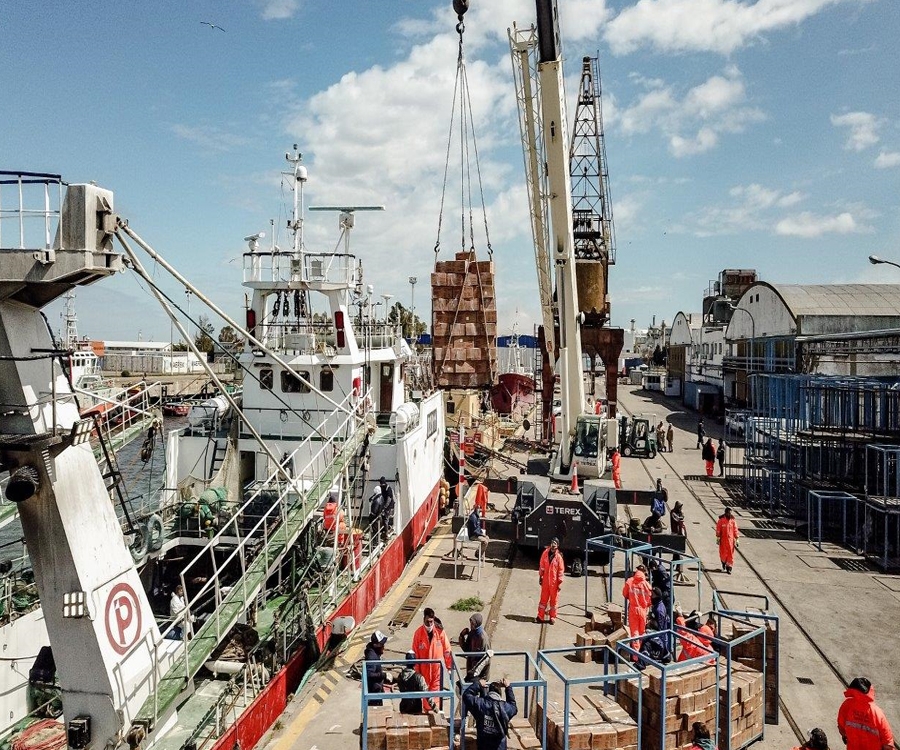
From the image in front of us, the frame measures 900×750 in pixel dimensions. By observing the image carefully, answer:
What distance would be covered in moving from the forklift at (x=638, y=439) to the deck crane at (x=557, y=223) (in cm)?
1100

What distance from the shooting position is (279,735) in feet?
26.5

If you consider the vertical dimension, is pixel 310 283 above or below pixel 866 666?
above

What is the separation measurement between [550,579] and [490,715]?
513 cm

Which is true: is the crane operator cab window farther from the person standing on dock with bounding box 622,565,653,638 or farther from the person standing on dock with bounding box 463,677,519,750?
the person standing on dock with bounding box 463,677,519,750

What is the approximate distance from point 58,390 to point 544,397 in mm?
24883

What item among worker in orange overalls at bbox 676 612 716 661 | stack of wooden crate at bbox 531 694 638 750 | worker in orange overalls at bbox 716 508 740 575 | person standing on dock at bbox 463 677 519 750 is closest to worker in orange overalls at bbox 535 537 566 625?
worker in orange overalls at bbox 676 612 716 661

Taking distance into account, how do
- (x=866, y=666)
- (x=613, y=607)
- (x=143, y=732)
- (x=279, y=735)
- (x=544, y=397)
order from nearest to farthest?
(x=143, y=732) → (x=279, y=735) → (x=866, y=666) → (x=613, y=607) → (x=544, y=397)

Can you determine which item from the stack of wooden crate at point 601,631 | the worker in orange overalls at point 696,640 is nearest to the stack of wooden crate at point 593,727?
the worker in orange overalls at point 696,640

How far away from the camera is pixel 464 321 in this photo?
2358 cm

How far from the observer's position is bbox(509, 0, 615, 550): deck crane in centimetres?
1414

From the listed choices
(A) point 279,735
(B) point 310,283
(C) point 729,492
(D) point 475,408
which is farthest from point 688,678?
(D) point 475,408

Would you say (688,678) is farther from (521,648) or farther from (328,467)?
(328,467)

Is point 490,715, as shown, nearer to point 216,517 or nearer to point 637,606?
point 637,606

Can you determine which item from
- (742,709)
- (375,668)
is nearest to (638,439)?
(742,709)
